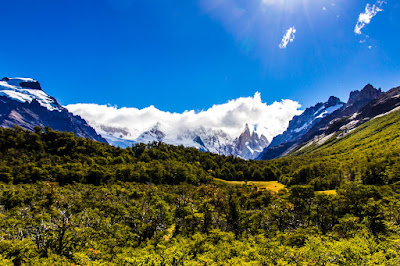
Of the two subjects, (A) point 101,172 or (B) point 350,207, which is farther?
(A) point 101,172

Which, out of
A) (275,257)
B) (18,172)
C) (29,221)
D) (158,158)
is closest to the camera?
(275,257)

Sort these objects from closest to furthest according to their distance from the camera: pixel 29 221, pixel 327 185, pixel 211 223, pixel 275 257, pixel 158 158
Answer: pixel 275 257, pixel 29 221, pixel 211 223, pixel 327 185, pixel 158 158

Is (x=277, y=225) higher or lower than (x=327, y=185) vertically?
higher

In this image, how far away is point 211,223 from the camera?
2199 inches

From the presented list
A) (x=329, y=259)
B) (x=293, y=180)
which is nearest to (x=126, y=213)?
(x=329, y=259)

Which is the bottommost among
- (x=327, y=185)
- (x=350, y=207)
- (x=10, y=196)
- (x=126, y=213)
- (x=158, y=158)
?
(x=327, y=185)

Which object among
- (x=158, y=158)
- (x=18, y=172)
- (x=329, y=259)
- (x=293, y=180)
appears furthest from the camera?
(x=158, y=158)

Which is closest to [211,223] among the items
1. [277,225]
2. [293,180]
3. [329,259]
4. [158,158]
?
[277,225]

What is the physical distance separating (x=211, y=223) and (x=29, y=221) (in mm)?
42566

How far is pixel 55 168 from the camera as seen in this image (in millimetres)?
116750

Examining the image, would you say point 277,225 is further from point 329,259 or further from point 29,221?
point 29,221

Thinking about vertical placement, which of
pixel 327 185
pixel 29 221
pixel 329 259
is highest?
pixel 29 221

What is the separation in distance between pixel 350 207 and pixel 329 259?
42449 mm

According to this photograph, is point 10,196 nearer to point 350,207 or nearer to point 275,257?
point 275,257
